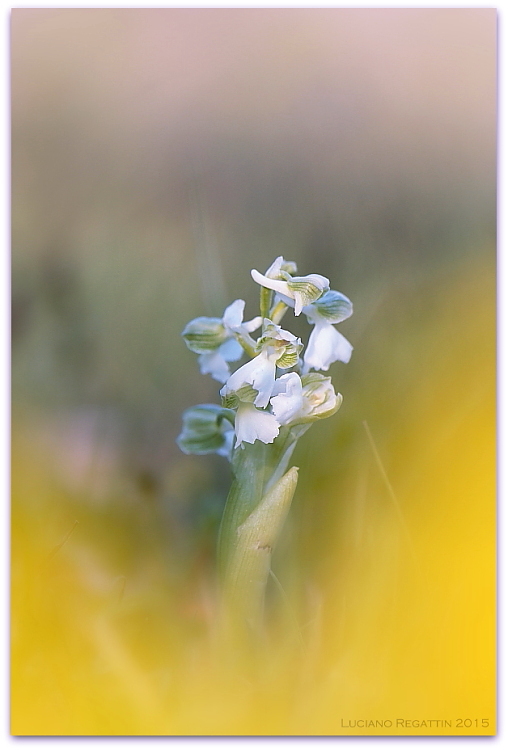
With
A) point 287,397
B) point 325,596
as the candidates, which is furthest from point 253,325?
point 325,596

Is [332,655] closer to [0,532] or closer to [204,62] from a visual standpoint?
[0,532]

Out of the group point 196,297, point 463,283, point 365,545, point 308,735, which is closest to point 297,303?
point 196,297

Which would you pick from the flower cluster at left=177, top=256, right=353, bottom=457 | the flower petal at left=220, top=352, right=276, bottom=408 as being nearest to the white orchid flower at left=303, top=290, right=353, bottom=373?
the flower cluster at left=177, top=256, right=353, bottom=457

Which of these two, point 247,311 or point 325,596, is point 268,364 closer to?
point 247,311

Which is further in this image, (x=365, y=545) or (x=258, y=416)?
(x=365, y=545)

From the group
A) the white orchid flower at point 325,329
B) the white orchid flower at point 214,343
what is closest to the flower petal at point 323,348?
the white orchid flower at point 325,329

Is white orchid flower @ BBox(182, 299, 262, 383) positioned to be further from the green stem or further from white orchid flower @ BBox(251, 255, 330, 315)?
the green stem

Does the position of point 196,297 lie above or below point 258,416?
above
